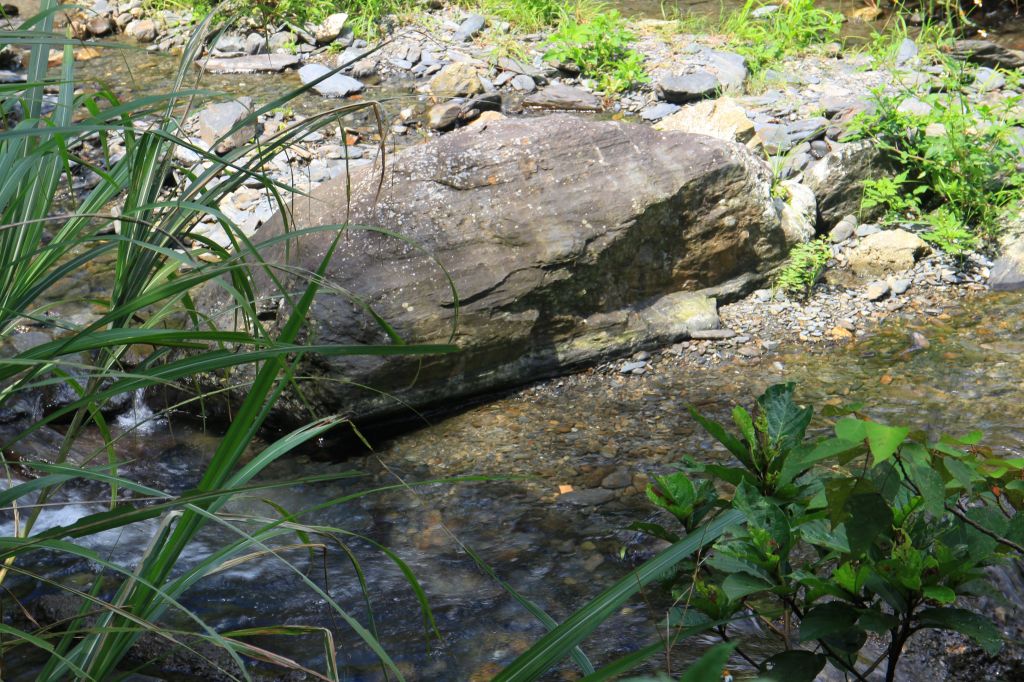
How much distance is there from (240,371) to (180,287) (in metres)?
2.47

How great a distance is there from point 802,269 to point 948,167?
1139 millimetres

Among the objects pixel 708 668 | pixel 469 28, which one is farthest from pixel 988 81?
pixel 708 668

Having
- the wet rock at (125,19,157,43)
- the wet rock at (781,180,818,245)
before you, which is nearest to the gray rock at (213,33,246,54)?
the wet rock at (125,19,157,43)

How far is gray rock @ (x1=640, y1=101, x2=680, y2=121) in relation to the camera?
6.46 metres

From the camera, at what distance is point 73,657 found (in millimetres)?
1297

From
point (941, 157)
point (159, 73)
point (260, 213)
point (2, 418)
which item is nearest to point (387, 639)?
point (2, 418)

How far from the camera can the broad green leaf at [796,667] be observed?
1.23 m

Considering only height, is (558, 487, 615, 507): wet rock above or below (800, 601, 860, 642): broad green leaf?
below

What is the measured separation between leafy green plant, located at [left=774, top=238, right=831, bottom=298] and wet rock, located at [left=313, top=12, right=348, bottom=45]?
5025 mm

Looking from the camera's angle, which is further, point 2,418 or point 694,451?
point 2,418

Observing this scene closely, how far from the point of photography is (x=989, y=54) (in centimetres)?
698

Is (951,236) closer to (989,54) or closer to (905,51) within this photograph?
(905,51)

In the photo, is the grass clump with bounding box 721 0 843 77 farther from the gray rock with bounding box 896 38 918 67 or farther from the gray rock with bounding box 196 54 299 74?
the gray rock with bounding box 196 54 299 74

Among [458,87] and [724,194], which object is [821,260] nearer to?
[724,194]
